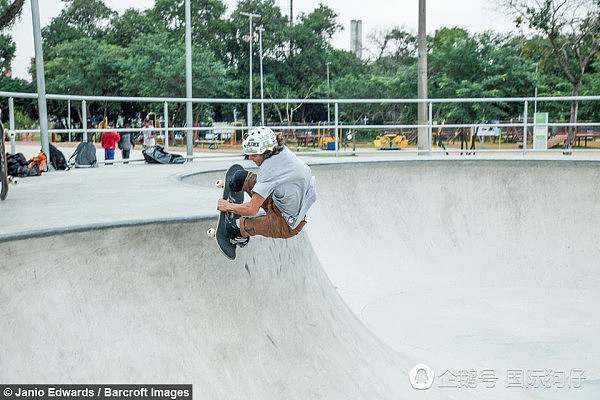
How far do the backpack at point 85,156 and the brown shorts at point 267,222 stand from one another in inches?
276

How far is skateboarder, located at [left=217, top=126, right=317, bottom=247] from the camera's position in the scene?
4438 millimetres

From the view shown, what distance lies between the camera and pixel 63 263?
4016 mm

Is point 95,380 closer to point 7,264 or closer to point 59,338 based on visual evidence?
point 59,338

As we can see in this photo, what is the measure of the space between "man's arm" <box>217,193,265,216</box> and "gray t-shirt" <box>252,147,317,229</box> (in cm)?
5

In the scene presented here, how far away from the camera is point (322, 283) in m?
5.65

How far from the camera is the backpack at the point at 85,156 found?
1098cm

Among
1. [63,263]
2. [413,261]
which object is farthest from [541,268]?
[63,263]

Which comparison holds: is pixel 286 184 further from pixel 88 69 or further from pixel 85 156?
pixel 88 69

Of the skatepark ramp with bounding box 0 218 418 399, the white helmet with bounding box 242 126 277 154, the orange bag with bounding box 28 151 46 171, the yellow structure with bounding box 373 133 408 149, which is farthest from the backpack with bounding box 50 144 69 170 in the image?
the yellow structure with bounding box 373 133 408 149

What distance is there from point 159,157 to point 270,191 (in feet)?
25.1

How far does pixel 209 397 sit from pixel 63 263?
1.21 m

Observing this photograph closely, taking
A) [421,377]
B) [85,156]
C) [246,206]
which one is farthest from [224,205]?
[85,156]

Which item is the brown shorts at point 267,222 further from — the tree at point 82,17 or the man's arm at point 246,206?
the tree at point 82,17

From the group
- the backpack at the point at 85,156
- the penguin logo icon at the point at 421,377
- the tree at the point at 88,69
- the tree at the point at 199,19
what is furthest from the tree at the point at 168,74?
the penguin logo icon at the point at 421,377
